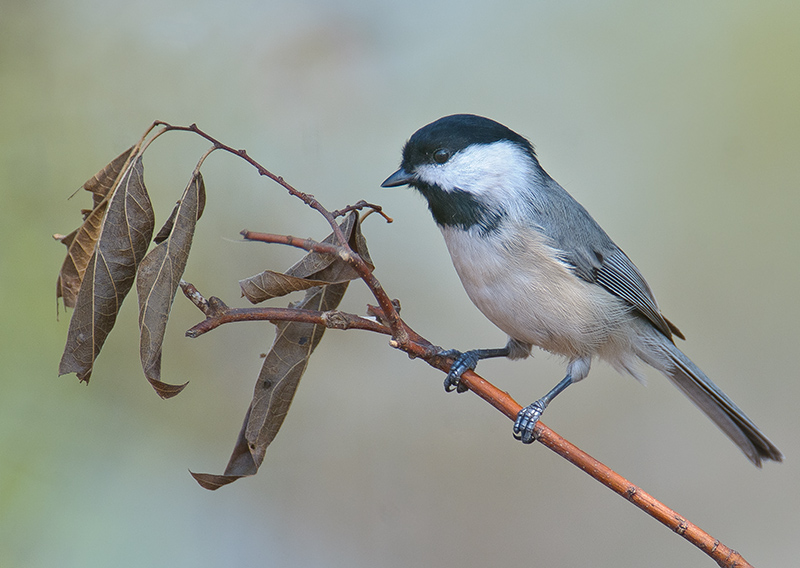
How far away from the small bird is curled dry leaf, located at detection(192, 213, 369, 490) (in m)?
0.35

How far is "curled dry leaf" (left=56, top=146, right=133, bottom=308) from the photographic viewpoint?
1062 millimetres

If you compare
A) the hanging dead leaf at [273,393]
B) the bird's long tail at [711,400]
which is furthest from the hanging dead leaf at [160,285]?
the bird's long tail at [711,400]

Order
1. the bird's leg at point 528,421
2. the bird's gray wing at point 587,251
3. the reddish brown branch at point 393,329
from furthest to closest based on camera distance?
the bird's gray wing at point 587,251
the bird's leg at point 528,421
the reddish brown branch at point 393,329

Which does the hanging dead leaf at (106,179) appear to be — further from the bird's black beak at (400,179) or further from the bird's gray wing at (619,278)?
the bird's gray wing at (619,278)

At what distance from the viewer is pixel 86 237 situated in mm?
1062

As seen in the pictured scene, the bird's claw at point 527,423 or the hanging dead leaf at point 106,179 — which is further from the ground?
the hanging dead leaf at point 106,179

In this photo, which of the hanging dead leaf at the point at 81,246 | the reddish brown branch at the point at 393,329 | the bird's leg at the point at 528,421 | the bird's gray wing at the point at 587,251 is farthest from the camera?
the bird's gray wing at the point at 587,251

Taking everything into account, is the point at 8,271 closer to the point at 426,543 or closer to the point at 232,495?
the point at 232,495

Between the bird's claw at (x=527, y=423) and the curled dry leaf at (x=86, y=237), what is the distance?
2.70 ft

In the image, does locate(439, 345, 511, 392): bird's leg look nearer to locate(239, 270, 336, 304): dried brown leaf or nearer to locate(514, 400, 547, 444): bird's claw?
locate(514, 400, 547, 444): bird's claw

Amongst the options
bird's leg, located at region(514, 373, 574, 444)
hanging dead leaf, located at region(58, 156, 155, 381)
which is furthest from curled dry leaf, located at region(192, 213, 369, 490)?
bird's leg, located at region(514, 373, 574, 444)

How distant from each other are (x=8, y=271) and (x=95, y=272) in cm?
102

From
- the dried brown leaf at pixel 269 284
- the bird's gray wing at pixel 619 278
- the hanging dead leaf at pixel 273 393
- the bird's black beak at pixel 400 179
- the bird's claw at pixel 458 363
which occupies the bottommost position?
the hanging dead leaf at pixel 273 393

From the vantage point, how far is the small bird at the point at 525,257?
1.46 metres
